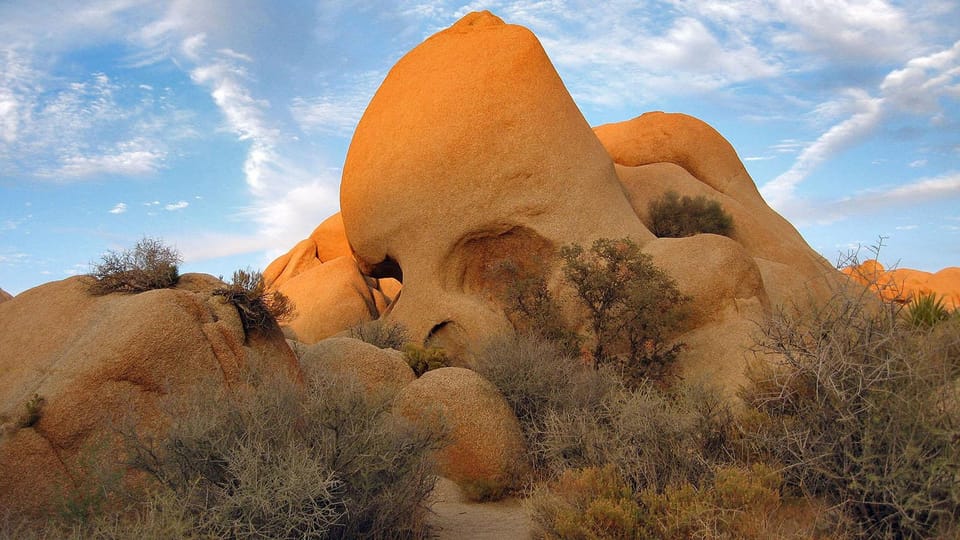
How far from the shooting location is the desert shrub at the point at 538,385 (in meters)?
8.44

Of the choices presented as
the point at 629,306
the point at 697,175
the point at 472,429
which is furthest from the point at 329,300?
the point at 472,429

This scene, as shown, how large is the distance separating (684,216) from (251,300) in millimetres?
12923

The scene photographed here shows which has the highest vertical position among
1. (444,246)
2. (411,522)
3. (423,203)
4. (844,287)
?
(423,203)

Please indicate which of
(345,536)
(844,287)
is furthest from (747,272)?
(345,536)

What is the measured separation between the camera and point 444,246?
1546 centimetres

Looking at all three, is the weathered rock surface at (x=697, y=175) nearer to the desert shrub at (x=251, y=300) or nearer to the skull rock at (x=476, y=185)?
the skull rock at (x=476, y=185)

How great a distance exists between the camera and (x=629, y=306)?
41.4ft

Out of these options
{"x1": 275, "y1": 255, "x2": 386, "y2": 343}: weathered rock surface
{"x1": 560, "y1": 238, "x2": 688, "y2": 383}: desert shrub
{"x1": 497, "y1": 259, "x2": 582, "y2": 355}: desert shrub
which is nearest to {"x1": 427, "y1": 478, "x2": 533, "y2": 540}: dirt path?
{"x1": 560, "y1": 238, "x2": 688, "y2": 383}: desert shrub

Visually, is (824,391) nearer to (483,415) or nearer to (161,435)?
(483,415)

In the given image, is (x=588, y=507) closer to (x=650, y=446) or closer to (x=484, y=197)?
(x=650, y=446)

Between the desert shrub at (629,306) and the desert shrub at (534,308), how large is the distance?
54 cm

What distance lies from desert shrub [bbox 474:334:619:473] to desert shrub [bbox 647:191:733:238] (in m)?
9.13

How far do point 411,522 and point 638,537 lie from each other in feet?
5.92

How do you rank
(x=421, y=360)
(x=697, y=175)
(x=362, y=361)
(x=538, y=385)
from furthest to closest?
(x=697, y=175) → (x=421, y=360) → (x=362, y=361) → (x=538, y=385)
